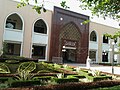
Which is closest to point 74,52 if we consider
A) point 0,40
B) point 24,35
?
point 24,35

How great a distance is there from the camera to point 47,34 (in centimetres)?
2541

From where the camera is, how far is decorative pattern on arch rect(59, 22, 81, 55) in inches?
1053

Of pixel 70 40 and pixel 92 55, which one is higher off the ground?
pixel 70 40

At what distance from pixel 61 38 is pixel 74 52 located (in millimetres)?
4023

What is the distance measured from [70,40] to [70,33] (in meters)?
0.99

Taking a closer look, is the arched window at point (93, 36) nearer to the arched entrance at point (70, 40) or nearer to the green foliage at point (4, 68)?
the arched entrance at point (70, 40)

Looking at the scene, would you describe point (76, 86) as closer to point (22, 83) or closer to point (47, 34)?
point (22, 83)

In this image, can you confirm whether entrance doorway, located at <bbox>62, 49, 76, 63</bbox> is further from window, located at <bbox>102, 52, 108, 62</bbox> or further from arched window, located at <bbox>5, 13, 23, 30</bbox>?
arched window, located at <bbox>5, 13, 23, 30</bbox>

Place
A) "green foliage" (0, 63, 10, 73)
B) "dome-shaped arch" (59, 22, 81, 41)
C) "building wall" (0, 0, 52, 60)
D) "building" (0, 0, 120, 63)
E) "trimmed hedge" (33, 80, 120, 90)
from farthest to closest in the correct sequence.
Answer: "dome-shaped arch" (59, 22, 81, 41)
"building" (0, 0, 120, 63)
"building wall" (0, 0, 52, 60)
"green foliage" (0, 63, 10, 73)
"trimmed hedge" (33, 80, 120, 90)

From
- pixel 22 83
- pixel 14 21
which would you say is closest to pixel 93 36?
pixel 14 21

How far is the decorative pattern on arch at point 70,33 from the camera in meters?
26.7

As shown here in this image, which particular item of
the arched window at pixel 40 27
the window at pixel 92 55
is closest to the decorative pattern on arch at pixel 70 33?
the arched window at pixel 40 27

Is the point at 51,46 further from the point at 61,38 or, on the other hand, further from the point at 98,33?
the point at 98,33

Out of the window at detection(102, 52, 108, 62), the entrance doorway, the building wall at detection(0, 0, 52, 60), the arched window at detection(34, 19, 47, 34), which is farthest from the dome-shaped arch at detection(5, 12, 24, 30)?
the window at detection(102, 52, 108, 62)
